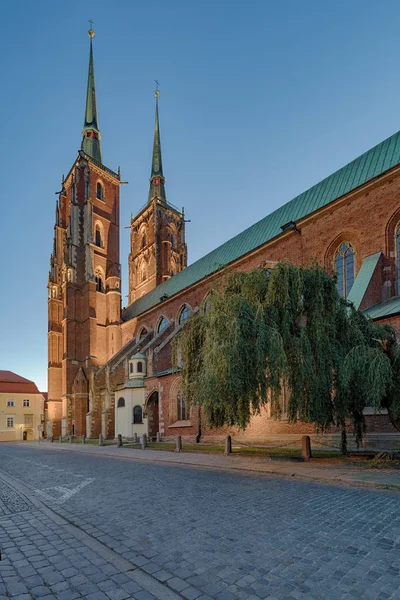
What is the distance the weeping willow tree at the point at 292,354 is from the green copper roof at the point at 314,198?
10.6 feet

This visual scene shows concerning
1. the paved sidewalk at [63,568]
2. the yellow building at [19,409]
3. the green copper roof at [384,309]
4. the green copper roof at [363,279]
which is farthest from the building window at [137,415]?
the yellow building at [19,409]

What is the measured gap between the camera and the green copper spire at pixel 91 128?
50.6 m

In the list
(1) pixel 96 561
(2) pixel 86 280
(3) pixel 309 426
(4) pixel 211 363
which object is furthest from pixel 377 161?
(2) pixel 86 280

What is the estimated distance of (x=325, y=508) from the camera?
21.3 feet

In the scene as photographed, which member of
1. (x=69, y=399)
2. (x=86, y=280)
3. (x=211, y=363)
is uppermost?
(x=86, y=280)

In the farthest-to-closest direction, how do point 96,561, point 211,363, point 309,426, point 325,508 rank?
point 309,426 < point 211,363 < point 325,508 < point 96,561

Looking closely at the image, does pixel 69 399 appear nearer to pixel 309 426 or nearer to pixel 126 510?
pixel 309 426

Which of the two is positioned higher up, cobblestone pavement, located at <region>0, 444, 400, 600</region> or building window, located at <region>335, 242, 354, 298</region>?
building window, located at <region>335, 242, 354, 298</region>

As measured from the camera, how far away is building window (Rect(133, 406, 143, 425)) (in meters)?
28.0

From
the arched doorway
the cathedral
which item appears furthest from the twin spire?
the arched doorway

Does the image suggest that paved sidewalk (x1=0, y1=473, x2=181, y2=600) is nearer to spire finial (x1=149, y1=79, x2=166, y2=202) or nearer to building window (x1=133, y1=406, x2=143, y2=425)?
building window (x1=133, y1=406, x2=143, y2=425)

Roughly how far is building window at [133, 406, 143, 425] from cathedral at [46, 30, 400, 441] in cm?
8

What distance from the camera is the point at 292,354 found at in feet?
34.9

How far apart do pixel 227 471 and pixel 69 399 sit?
32.1m
